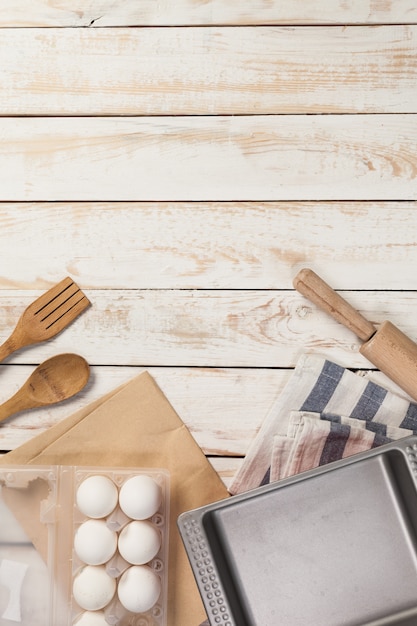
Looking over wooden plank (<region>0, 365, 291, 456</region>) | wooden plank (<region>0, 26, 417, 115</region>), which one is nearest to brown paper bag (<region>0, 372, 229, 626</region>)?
wooden plank (<region>0, 365, 291, 456</region>)

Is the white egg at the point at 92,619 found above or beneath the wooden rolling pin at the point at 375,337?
beneath

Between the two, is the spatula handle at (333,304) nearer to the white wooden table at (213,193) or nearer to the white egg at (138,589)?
the white wooden table at (213,193)

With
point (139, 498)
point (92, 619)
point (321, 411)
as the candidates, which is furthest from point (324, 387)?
point (92, 619)

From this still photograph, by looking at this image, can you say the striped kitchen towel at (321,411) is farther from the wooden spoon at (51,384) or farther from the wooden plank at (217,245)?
the wooden spoon at (51,384)

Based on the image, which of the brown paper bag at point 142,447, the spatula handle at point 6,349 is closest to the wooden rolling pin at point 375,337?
the brown paper bag at point 142,447

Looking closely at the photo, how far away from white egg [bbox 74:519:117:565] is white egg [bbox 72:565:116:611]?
0.01m

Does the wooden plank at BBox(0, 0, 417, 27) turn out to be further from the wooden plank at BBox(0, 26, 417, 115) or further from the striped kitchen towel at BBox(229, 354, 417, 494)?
the striped kitchen towel at BBox(229, 354, 417, 494)

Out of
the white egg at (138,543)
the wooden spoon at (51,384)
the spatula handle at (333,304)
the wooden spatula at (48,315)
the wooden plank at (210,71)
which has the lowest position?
the white egg at (138,543)

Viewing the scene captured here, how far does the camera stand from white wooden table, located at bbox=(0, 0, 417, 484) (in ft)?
2.75

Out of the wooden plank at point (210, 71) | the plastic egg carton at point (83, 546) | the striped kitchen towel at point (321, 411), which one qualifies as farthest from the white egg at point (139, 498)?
the wooden plank at point (210, 71)

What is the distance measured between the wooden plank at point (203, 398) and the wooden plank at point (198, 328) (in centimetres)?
1

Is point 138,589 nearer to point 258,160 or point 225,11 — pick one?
point 258,160

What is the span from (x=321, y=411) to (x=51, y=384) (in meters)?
0.31

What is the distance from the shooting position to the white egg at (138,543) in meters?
0.76
